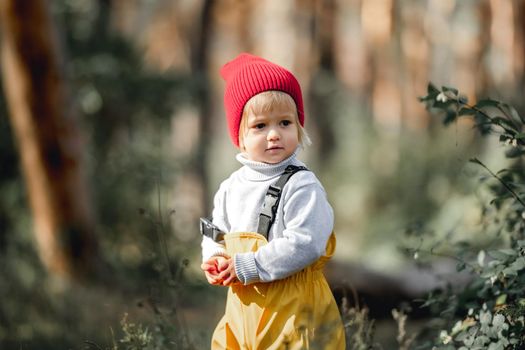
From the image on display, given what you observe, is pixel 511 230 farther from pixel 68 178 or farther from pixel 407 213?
Result: pixel 407 213

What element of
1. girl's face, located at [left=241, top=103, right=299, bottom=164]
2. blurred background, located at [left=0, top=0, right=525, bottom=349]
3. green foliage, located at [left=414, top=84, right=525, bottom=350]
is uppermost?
girl's face, located at [left=241, top=103, right=299, bottom=164]

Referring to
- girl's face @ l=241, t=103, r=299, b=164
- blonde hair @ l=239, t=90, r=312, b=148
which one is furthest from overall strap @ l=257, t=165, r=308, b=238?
blonde hair @ l=239, t=90, r=312, b=148

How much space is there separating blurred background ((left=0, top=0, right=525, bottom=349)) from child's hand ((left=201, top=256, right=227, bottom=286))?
0.55m

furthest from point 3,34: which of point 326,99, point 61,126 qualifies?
point 326,99

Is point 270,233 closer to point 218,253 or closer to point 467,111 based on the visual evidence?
point 218,253

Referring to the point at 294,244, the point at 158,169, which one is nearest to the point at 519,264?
the point at 294,244

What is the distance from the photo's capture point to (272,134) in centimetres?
315

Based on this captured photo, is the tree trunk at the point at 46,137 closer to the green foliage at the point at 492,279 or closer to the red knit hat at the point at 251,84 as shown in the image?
the green foliage at the point at 492,279

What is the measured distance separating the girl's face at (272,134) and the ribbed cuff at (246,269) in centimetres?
44

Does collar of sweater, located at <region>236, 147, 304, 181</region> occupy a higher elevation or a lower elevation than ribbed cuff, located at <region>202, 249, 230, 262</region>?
higher

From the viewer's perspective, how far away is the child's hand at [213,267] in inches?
121

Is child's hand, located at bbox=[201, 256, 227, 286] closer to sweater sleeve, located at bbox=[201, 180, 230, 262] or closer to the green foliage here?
sweater sleeve, located at bbox=[201, 180, 230, 262]

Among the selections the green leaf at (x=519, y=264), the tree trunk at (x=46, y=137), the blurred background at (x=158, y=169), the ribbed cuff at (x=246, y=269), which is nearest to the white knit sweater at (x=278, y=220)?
the ribbed cuff at (x=246, y=269)

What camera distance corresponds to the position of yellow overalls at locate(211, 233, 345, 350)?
3.01 m
